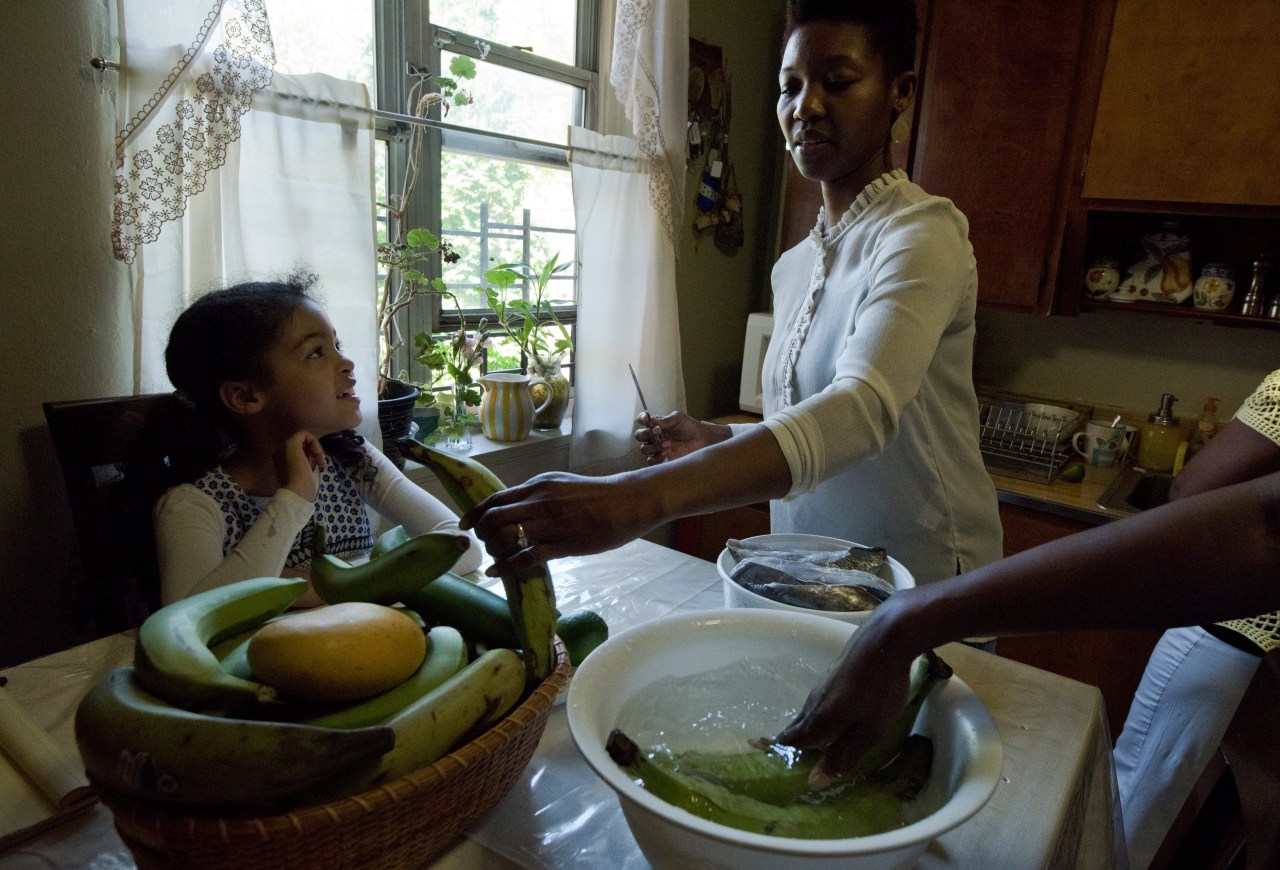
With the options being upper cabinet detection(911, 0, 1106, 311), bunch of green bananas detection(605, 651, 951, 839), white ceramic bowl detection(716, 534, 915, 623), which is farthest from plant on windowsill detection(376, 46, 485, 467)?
upper cabinet detection(911, 0, 1106, 311)

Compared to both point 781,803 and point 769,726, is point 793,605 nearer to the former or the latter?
point 769,726

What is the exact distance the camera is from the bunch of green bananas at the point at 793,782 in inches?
21.3

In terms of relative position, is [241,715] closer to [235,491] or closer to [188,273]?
[235,491]

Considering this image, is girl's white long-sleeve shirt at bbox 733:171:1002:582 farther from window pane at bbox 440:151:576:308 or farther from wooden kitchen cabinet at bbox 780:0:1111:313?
wooden kitchen cabinet at bbox 780:0:1111:313

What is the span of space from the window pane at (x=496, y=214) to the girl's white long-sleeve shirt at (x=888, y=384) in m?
1.06

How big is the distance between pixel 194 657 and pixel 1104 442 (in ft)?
8.08

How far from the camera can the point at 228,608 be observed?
0.65 meters

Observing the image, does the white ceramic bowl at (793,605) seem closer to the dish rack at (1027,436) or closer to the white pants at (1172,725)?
the white pants at (1172,725)

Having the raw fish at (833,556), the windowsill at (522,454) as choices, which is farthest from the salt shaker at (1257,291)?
the windowsill at (522,454)

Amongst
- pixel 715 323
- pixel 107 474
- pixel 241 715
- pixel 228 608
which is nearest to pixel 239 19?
pixel 107 474

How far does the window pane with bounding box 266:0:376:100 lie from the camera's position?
1518 mm

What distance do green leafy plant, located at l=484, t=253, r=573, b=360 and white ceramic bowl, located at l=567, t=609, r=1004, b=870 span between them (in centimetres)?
147

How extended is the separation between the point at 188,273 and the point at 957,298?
1.31 meters

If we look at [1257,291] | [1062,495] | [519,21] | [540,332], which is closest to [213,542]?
[540,332]
